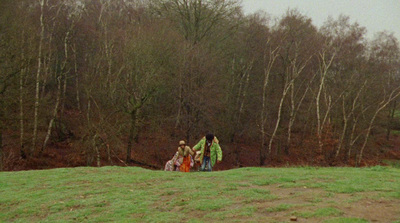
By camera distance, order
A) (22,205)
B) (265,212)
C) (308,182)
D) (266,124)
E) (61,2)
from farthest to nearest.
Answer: (266,124), (61,2), (308,182), (22,205), (265,212)

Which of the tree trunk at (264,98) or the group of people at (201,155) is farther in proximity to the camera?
the tree trunk at (264,98)

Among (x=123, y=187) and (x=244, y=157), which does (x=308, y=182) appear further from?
(x=244, y=157)

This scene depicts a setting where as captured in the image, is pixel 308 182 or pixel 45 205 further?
pixel 308 182

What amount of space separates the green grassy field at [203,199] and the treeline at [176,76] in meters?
15.5

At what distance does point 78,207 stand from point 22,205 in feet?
5.66

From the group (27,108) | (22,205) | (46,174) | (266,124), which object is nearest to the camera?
(22,205)

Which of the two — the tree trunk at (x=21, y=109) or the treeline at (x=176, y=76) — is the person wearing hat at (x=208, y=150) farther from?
the tree trunk at (x=21, y=109)

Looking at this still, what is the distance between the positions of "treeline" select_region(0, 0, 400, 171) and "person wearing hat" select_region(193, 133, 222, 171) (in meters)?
13.5

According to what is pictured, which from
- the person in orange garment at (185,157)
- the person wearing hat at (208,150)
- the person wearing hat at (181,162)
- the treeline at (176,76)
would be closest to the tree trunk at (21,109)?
the treeline at (176,76)

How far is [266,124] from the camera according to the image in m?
40.6

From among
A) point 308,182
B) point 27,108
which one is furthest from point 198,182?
point 27,108

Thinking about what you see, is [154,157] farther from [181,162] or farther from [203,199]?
[203,199]

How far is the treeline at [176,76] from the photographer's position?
2795 centimetres

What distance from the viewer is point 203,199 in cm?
809
